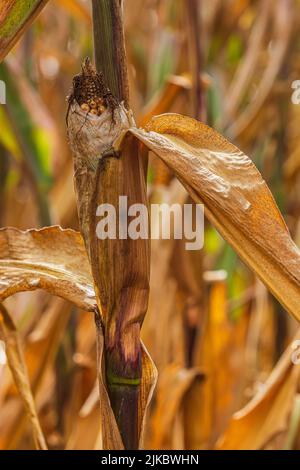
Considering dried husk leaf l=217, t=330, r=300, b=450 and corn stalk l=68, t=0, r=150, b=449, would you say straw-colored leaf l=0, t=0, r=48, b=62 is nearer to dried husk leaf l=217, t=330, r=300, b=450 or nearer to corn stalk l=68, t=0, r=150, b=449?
corn stalk l=68, t=0, r=150, b=449

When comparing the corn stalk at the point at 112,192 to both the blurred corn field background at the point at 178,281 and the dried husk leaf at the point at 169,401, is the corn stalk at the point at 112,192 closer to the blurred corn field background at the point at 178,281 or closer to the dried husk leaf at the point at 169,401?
the blurred corn field background at the point at 178,281

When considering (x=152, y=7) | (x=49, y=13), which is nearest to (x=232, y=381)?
(x=152, y=7)

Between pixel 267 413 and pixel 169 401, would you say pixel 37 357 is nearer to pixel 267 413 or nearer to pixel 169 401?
pixel 169 401

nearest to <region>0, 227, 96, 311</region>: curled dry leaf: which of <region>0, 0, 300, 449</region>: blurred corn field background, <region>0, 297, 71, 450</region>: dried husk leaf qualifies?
<region>0, 0, 300, 449</region>: blurred corn field background

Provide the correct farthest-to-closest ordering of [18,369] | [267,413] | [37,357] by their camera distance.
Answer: [37,357] → [267,413] → [18,369]

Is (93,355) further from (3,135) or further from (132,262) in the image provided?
(132,262)

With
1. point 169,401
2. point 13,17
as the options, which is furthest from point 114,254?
point 169,401
